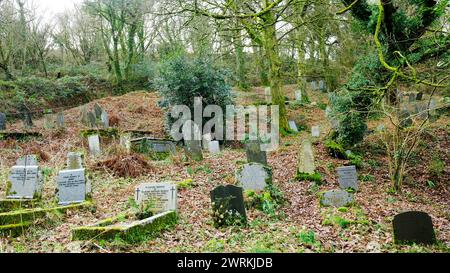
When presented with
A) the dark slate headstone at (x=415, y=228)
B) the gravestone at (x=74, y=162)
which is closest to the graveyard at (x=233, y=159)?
the dark slate headstone at (x=415, y=228)

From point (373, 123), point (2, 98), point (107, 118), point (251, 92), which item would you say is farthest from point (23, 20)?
point (373, 123)

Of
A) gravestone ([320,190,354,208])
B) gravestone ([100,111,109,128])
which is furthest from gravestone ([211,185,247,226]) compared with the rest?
gravestone ([100,111,109,128])

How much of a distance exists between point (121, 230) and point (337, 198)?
184 inches

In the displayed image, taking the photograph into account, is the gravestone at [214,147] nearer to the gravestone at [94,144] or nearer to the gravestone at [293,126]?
the gravestone at [94,144]

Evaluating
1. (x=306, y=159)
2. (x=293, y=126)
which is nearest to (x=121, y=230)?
(x=306, y=159)

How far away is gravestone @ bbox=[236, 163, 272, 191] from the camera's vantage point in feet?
28.0

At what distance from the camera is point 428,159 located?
12.2 metres

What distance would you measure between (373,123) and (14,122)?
684 inches

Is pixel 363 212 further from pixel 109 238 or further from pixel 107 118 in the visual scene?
pixel 107 118

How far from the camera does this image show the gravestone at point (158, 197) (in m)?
6.75

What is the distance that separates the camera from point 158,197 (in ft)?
22.4

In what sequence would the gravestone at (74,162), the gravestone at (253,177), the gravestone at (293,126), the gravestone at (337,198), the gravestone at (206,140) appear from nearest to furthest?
1. the gravestone at (337,198)
2. the gravestone at (253,177)
3. the gravestone at (74,162)
4. the gravestone at (206,140)
5. the gravestone at (293,126)

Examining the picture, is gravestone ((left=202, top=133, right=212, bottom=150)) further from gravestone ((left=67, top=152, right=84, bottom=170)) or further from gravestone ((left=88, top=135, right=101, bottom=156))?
gravestone ((left=67, top=152, right=84, bottom=170))

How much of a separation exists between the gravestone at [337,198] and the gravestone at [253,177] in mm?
1395
